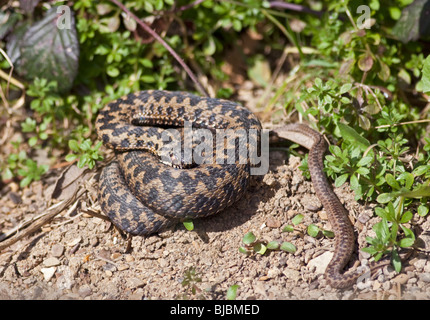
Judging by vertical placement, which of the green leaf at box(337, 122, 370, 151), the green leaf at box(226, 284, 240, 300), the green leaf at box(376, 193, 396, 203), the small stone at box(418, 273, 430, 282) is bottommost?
the small stone at box(418, 273, 430, 282)

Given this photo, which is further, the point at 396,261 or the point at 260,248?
the point at 260,248

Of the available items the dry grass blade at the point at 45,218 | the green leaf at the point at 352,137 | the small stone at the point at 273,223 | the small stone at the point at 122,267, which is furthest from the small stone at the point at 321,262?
the dry grass blade at the point at 45,218

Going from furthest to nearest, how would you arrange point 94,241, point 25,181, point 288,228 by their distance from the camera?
1. point 25,181
2. point 94,241
3. point 288,228

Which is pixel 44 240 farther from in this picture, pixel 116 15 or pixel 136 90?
pixel 116 15

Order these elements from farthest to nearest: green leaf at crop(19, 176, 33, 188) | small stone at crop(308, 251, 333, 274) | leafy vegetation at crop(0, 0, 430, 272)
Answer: green leaf at crop(19, 176, 33, 188) < leafy vegetation at crop(0, 0, 430, 272) < small stone at crop(308, 251, 333, 274)

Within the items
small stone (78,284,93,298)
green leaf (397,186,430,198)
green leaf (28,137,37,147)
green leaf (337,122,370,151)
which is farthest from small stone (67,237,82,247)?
green leaf (397,186,430,198)

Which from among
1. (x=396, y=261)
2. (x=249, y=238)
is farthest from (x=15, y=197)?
(x=396, y=261)

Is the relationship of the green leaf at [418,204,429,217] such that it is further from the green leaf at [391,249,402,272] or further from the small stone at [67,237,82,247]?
the small stone at [67,237,82,247]

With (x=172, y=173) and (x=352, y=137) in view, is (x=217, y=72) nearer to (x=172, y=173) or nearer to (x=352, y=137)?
(x=172, y=173)
